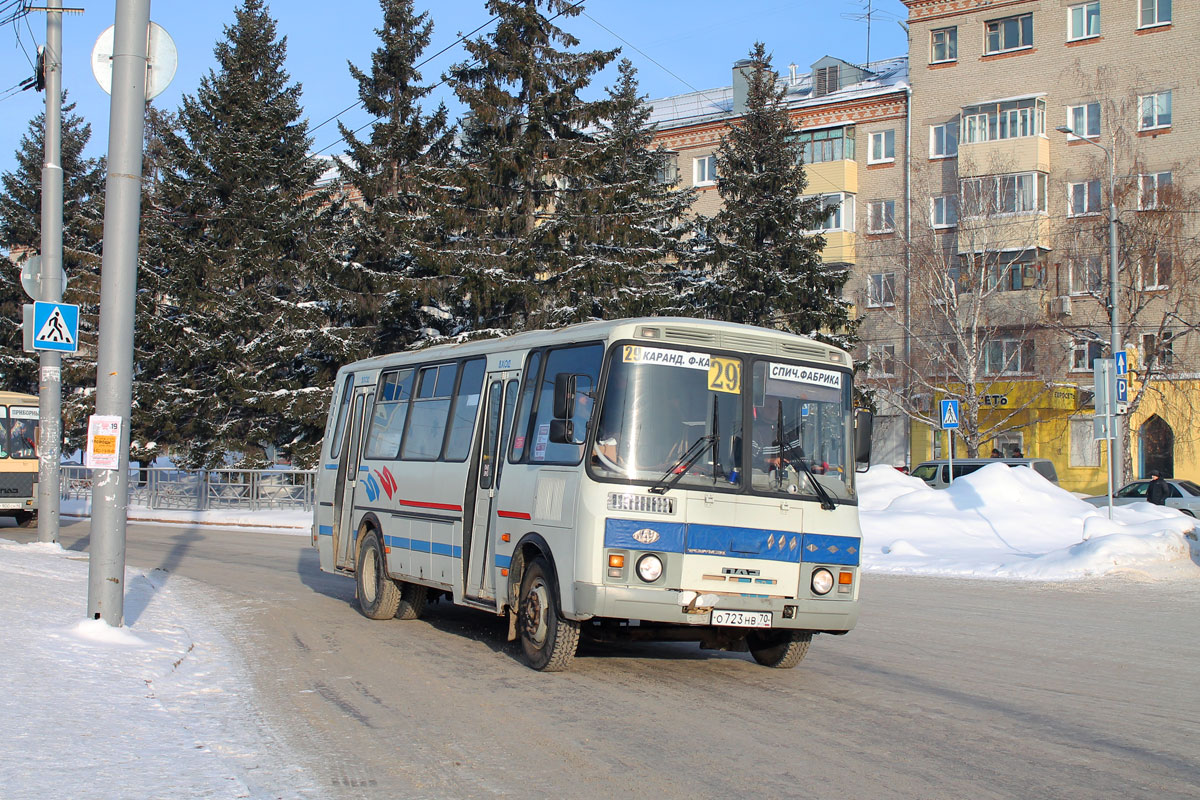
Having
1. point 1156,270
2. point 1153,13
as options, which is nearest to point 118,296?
point 1156,270

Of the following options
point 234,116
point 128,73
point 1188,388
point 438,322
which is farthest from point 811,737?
point 1188,388

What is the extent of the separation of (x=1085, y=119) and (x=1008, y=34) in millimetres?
5255

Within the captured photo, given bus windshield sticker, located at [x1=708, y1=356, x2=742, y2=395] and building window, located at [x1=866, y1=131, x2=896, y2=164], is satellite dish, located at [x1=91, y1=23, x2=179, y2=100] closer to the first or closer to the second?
bus windshield sticker, located at [x1=708, y1=356, x2=742, y2=395]

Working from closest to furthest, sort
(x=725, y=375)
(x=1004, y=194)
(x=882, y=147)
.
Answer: (x=725, y=375) → (x=1004, y=194) → (x=882, y=147)

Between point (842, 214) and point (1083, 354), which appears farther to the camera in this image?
point (842, 214)

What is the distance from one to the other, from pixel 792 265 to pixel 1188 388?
16830 millimetres

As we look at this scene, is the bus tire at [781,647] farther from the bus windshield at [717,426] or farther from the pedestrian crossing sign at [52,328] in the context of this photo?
the pedestrian crossing sign at [52,328]

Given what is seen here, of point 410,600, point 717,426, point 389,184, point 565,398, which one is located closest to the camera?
point 565,398

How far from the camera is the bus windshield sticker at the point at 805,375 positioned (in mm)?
9578

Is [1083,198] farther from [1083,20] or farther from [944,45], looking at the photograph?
[944,45]

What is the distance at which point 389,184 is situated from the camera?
40500 millimetres

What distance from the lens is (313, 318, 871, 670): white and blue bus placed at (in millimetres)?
8898

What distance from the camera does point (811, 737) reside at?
720 cm

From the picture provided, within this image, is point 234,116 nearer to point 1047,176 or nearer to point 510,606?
point 1047,176
